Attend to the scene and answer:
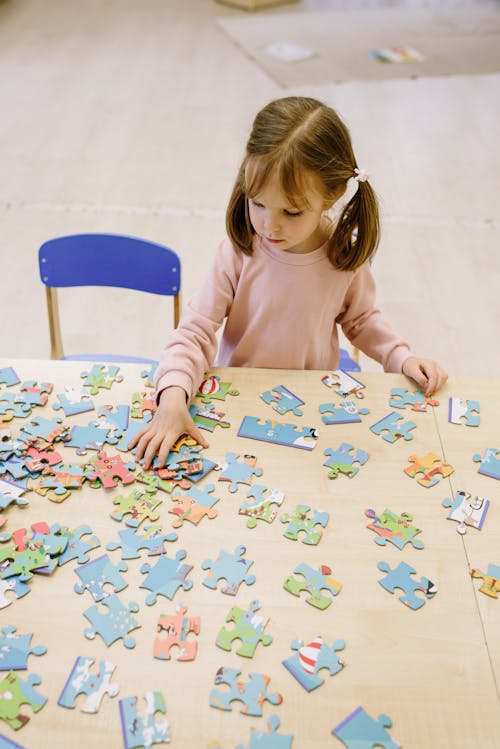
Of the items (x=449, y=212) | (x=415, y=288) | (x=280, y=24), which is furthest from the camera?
(x=280, y=24)

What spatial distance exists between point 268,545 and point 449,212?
3.02 meters

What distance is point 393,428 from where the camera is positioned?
150 cm

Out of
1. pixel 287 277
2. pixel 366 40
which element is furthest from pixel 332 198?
pixel 366 40

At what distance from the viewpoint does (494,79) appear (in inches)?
210

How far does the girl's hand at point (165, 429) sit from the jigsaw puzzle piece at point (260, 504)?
0.48 ft

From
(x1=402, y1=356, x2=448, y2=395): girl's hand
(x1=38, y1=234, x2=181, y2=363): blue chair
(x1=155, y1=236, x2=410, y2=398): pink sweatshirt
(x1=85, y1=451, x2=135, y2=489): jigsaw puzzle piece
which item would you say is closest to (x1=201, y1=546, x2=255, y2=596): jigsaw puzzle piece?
(x1=85, y1=451, x2=135, y2=489): jigsaw puzzle piece

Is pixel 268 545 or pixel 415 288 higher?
pixel 268 545

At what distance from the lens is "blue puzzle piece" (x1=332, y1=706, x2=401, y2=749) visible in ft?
3.29

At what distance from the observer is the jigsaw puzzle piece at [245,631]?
1102 mm

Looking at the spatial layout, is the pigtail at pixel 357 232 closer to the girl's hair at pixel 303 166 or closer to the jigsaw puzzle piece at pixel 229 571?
the girl's hair at pixel 303 166

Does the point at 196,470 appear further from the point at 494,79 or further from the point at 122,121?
the point at 494,79

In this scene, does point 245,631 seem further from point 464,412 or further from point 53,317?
point 53,317

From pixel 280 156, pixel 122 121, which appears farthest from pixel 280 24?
pixel 280 156

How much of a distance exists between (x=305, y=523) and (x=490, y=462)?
38cm
